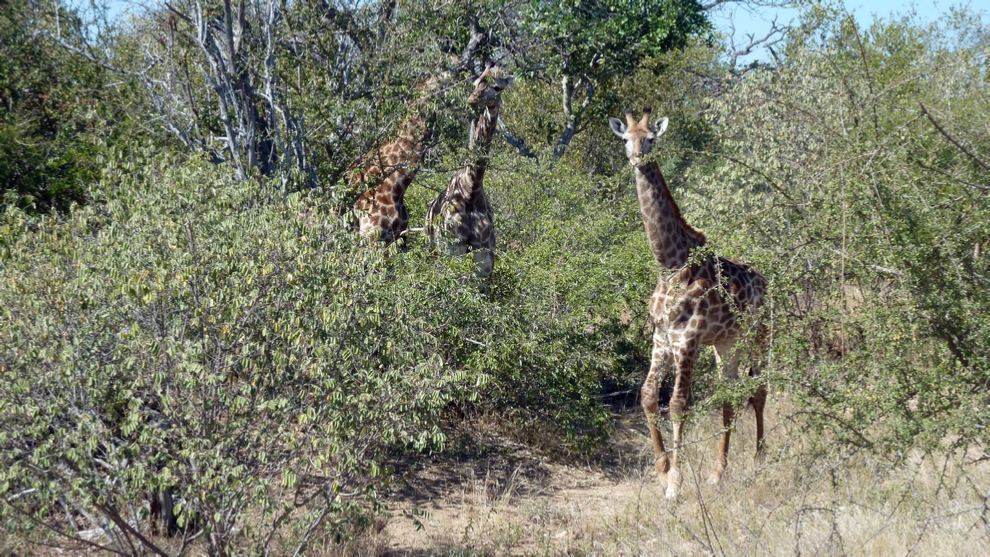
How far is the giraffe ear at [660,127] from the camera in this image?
6292mm

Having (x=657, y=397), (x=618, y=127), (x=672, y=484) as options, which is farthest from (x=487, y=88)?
(x=672, y=484)

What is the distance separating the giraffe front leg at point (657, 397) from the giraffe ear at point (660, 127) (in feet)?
4.67

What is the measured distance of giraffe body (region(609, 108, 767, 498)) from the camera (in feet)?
20.7

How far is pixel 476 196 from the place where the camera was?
7.97 meters

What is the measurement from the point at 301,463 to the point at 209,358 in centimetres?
65

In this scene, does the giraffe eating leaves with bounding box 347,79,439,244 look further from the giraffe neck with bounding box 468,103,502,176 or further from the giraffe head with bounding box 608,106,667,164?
the giraffe head with bounding box 608,106,667,164

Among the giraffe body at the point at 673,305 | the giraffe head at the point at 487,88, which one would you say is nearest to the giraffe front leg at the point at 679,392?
the giraffe body at the point at 673,305

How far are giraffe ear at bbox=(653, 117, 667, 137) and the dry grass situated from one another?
2082 mm

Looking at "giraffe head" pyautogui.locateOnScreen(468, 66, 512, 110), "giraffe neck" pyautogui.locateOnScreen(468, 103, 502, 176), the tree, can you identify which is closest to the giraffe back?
"giraffe neck" pyautogui.locateOnScreen(468, 103, 502, 176)

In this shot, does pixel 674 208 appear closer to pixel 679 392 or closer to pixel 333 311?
pixel 679 392

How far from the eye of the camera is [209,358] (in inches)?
155

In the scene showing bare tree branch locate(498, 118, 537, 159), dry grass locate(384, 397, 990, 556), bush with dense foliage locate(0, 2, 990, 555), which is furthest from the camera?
bare tree branch locate(498, 118, 537, 159)

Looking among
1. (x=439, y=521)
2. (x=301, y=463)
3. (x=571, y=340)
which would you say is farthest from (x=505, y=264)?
(x=301, y=463)

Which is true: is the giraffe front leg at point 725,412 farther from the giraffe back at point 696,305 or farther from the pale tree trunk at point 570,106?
the pale tree trunk at point 570,106
